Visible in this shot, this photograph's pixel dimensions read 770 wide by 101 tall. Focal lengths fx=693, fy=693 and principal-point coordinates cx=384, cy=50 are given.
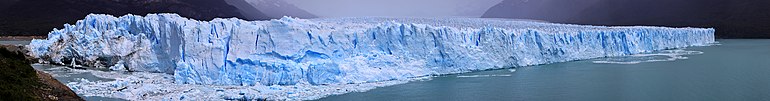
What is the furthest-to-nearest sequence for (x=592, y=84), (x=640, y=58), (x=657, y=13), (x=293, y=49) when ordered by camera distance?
(x=657, y=13) < (x=640, y=58) < (x=293, y=49) < (x=592, y=84)

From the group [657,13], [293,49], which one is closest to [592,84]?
[293,49]

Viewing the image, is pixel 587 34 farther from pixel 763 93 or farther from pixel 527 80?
pixel 763 93

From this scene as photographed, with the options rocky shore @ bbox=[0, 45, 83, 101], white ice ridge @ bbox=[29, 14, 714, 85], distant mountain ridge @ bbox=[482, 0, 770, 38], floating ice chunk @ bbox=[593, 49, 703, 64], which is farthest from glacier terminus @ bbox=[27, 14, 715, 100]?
distant mountain ridge @ bbox=[482, 0, 770, 38]

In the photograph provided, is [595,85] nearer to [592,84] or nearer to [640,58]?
[592,84]

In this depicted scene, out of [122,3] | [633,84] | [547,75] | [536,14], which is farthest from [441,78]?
[122,3]

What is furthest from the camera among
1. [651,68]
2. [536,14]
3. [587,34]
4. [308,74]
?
[536,14]

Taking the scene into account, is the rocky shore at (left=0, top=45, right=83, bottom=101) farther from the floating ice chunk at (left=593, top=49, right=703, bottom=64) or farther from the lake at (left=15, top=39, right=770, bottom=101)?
the floating ice chunk at (left=593, top=49, right=703, bottom=64)

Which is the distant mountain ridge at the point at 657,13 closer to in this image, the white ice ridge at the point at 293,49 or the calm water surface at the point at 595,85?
the calm water surface at the point at 595,85
